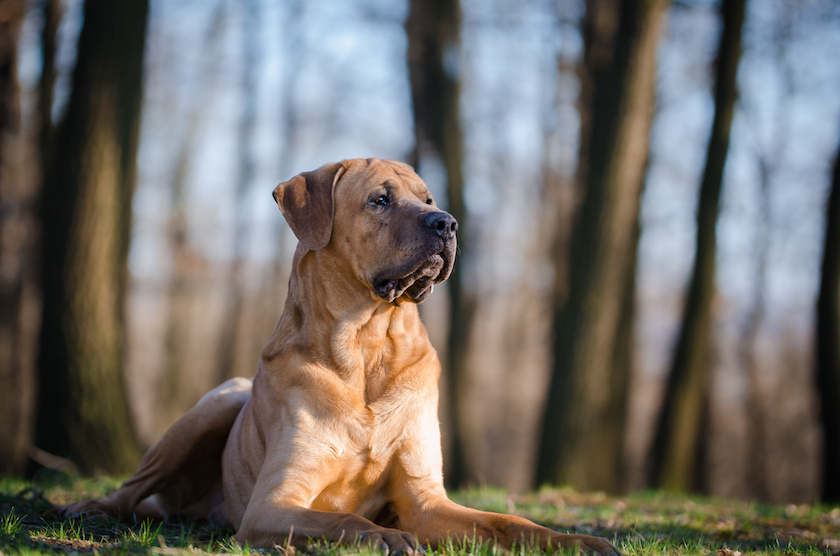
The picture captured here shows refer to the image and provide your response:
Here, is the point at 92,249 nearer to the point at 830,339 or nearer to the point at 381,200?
the point at 381,200

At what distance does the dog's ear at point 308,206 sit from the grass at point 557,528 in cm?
160

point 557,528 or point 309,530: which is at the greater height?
point 309,530

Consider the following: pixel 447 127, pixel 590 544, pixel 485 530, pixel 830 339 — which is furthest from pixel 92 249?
pixel 830 339

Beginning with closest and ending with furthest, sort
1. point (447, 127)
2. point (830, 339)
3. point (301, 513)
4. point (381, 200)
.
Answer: point (301, 513), point (381, 200), point (830, 339), point (447, 127)

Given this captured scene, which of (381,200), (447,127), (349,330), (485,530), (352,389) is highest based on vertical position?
(447,127)

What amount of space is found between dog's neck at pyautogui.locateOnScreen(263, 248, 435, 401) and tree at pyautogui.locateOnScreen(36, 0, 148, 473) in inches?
158

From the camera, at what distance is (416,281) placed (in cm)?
385

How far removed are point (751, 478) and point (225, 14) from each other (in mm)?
17528

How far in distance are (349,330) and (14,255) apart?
1133 cm

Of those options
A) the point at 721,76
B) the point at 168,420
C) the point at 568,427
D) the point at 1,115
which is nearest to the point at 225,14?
the point at 1,115

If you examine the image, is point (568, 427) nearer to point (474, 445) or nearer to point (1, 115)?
point (474, 445)

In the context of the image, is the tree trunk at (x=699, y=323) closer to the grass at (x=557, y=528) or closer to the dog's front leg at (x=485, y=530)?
the grass at (x=557, y=528)

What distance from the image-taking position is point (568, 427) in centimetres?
835

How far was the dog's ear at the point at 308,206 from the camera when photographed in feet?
13.0
